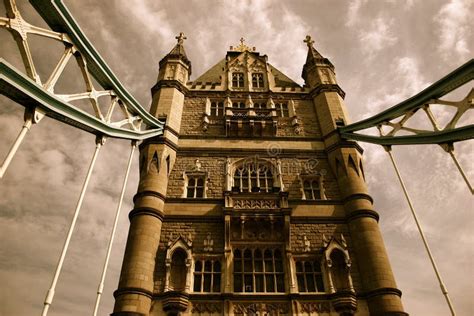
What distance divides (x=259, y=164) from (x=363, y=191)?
543cm

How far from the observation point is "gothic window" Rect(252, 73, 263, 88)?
72.9ft

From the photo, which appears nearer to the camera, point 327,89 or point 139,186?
point 139,186

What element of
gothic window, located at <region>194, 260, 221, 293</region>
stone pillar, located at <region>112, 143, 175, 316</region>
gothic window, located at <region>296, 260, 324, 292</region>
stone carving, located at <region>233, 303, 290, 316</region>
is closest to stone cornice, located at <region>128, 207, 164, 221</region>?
stone pillar, located at <region>112, 143, 175, 316</region>

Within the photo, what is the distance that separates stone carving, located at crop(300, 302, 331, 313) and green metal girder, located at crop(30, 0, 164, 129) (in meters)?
11.0

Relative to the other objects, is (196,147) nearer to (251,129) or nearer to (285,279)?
(251,129)

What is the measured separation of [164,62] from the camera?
2119 cm

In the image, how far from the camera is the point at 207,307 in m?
11.9

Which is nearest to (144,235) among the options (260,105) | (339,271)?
(339,271)

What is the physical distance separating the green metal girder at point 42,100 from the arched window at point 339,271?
10.5 m

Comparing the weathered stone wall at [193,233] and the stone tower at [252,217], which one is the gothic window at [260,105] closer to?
the stone tower at [252,217]

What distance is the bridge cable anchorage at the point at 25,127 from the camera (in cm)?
677

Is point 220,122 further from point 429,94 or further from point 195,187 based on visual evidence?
point 429,94

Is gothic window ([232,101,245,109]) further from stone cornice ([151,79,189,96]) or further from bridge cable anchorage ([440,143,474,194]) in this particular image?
bridge cable anchorage ([440,143,474,194])

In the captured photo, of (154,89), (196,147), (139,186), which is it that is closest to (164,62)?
(154,89)
